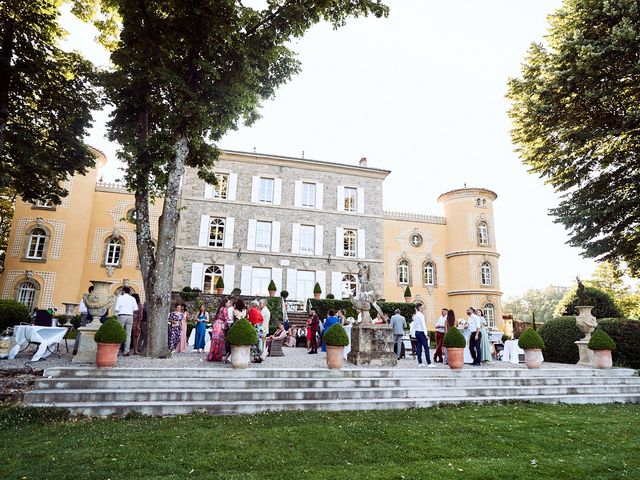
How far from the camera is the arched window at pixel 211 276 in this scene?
22188mm

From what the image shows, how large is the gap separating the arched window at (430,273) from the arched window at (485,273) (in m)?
3.07

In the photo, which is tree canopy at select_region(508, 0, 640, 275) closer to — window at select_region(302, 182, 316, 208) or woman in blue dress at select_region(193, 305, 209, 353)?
woman in blue dress at select_region(193, 305, 209, 353)

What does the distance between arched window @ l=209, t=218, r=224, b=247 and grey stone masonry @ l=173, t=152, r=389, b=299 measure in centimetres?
15

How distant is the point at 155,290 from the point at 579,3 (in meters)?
13.5

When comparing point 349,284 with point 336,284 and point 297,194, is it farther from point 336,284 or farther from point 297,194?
point 297,194

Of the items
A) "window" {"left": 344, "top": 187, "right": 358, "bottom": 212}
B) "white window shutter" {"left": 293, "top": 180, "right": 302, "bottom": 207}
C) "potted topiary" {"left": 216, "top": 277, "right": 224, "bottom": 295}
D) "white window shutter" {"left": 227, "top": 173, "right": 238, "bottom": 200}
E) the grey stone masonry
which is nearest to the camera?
"potted topiary" {"left": 216, "top": 277, "right": 224, "bottom": 295}

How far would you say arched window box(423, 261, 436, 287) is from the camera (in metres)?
26.8

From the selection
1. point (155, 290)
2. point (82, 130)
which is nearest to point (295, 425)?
point (155, 290)

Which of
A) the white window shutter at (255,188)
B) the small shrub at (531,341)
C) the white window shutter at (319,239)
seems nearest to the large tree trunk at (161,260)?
the small shrub at (531,341)

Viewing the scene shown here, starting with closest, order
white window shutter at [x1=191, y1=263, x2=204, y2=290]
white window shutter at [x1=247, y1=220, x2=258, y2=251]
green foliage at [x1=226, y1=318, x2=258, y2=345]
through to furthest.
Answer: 1. green foliage at [x1=226, y1=318, x2=258, y2=345]
2. white window shutter at [x1=191, y1=263, x2=204, y2=290]
3. white window shutter at [x1=247, y1=220, x2=258, y2=251]

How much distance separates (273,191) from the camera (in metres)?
24.4

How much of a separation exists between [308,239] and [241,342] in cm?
1740

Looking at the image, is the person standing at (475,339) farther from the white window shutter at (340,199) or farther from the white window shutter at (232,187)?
the white window shutter at (232,187)

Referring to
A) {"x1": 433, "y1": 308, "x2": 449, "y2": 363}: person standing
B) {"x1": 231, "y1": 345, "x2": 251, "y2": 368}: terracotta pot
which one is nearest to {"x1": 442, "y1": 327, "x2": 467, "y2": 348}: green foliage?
{"x1": 433, "y1": 308, "x2": 449, "y2": 363}: person standing
